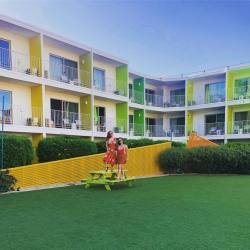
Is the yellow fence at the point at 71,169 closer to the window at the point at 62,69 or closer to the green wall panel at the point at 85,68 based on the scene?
the green wall panel at the point at 85,68

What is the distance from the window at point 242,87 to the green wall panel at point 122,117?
35.2ft

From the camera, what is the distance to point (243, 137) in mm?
25859

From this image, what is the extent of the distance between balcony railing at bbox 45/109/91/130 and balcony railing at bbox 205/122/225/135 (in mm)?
13233

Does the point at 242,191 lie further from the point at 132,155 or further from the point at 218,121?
the point at 218,121

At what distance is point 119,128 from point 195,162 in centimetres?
863

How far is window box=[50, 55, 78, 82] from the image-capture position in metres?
19.2

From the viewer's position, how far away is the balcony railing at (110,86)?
22417 mm

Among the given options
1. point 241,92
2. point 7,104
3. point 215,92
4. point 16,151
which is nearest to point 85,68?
point 7,104

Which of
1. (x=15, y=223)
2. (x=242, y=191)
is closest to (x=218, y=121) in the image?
(x=242, y=191)

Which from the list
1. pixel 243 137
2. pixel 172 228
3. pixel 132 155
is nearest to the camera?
pixel 172 228

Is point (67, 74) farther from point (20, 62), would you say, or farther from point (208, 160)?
point (208, 160)

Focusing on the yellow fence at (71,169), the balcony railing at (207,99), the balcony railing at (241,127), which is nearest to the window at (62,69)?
the yellow fence at (71,169)

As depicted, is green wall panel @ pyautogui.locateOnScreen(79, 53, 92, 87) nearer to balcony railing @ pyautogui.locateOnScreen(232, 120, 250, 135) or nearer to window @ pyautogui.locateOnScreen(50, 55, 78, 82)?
window @ pyautogui.locateOnScreen(50, 55, 78, 82)

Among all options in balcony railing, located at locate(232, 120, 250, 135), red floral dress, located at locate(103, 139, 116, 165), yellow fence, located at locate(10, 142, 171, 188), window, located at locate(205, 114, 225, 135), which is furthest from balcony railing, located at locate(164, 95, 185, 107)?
red floral dress, located at locate(103, 139, 116, 165)
